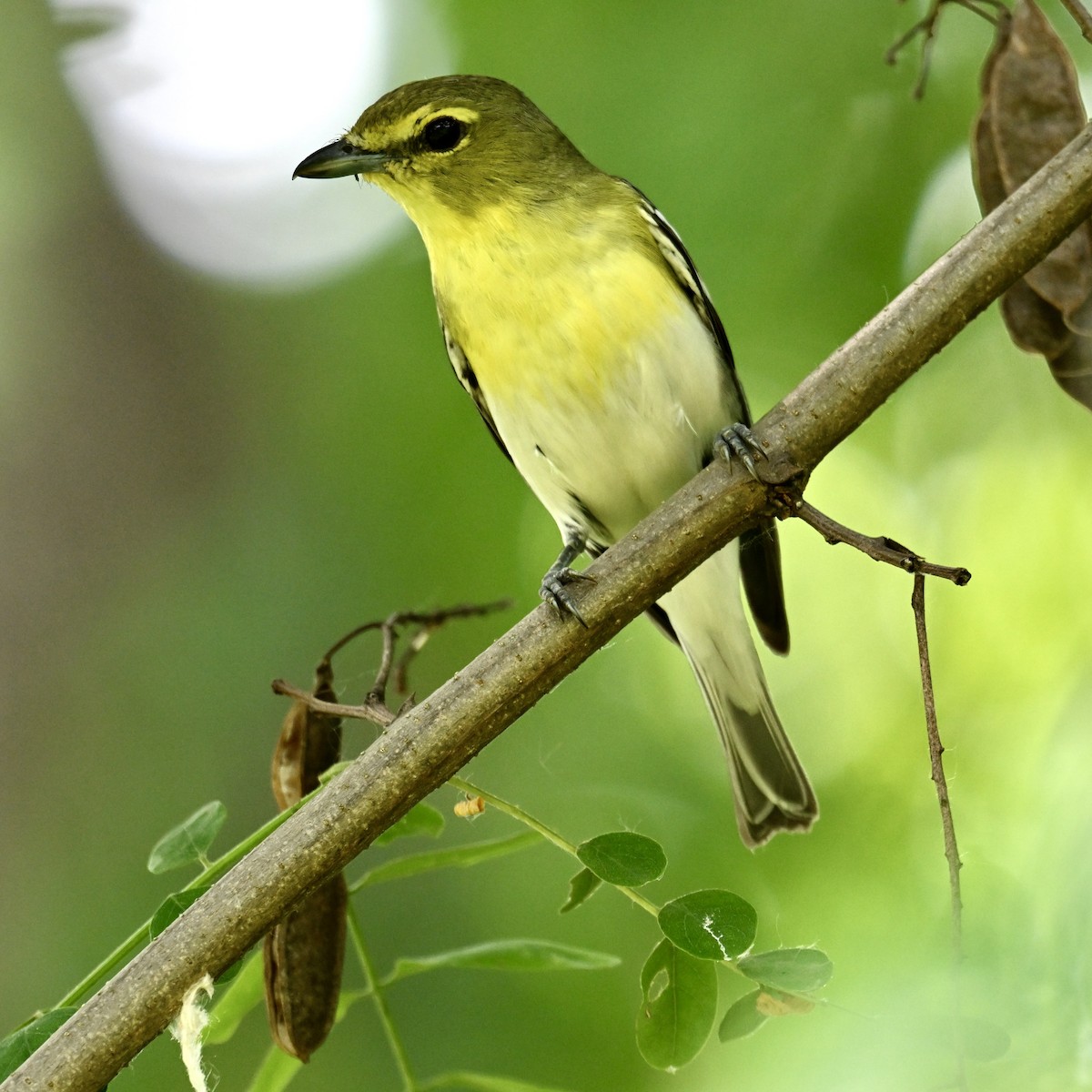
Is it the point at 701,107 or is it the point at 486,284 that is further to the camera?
the point at 701,107

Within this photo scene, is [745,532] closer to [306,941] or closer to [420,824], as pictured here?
[420,824]

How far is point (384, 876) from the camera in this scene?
2.18m

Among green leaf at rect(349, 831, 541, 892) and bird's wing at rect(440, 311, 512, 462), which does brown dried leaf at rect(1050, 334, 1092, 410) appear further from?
bird's wing at rect(440, 311, 512, 462)

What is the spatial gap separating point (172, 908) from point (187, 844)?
133 millimetres

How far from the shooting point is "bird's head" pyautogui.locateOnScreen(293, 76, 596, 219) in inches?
138

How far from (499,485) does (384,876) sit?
3.59 meters

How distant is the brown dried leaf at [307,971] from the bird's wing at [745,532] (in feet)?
5.15

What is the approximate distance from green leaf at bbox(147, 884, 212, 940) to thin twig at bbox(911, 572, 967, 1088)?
1.14 m

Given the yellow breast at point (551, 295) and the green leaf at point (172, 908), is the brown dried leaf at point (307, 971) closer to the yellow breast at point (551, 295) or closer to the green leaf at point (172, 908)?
the green leaf at point (172, 908)

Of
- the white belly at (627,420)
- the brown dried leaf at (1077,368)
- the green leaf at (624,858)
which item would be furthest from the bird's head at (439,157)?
the green leaf at (624,858)

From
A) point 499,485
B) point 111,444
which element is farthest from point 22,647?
point 499,485

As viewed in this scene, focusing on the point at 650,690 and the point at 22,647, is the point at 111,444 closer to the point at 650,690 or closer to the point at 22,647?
the point at 22,647

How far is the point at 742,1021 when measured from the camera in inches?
78.4

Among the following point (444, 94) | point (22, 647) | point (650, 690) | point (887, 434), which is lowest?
point (650, 690)
